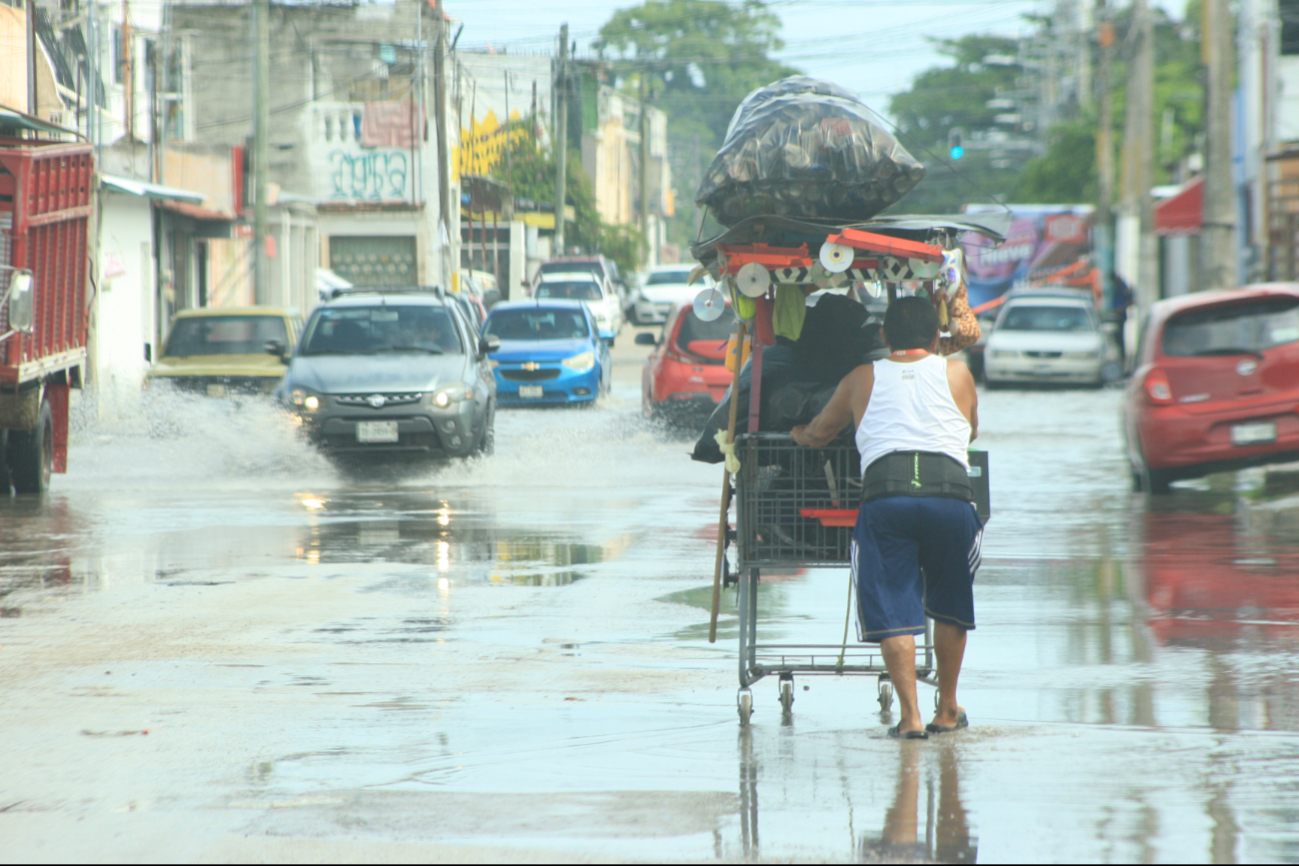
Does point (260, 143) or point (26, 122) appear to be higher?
point (260, 143)

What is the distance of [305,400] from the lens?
1648cm

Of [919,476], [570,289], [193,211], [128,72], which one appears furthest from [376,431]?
[570,289]

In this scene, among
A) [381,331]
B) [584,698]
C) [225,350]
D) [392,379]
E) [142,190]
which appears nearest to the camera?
[584,698]

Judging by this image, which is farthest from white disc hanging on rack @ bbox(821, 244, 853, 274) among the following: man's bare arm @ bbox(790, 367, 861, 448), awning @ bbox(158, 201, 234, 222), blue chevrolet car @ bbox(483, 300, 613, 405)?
awning @ bbox(158, 201, 234, 222)

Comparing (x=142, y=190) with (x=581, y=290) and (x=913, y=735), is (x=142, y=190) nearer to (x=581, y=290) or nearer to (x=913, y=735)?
(x=581, y=290)

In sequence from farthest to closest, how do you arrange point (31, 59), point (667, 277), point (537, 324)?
point (667, 277)
point (537, 324)
point (31, 59)

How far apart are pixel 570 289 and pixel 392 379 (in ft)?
92.6

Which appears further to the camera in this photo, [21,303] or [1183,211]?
[1183,211]

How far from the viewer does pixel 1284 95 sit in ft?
108

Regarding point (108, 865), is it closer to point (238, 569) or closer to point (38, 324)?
point (238, 569)

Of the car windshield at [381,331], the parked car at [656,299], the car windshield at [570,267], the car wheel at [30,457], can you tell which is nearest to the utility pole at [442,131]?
the car windshield at [570,267]

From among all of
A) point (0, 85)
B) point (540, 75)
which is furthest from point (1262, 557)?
point (540, 75)

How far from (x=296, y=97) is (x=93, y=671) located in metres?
45.6

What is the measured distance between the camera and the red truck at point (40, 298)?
43.7ft
